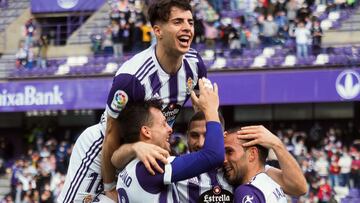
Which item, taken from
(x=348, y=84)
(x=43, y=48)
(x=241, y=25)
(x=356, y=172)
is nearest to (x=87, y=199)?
(x=356, y=172)

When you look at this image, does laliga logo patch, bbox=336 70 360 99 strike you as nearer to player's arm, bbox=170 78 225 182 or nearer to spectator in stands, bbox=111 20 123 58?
spectator in stands, bbox=111 20 123 58

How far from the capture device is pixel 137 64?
578 centimetres

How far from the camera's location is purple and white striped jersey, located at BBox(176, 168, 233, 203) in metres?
5.25

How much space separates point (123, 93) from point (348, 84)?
45.5ft

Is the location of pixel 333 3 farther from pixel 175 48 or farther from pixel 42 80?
pixel 175 48

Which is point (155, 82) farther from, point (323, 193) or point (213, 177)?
point (323, 193)

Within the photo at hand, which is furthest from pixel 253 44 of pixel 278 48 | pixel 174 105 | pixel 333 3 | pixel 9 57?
pixel 174 105

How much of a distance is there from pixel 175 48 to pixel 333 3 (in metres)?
15.3

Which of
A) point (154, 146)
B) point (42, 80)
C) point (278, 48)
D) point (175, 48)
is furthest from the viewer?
point (42, 80)

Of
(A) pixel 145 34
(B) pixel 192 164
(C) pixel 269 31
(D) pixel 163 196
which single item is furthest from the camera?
(A) pixel 145 34

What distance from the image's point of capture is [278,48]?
19.5 m

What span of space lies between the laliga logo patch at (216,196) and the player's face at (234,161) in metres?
0.08

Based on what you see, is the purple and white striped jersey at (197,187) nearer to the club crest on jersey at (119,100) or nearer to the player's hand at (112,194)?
the club crest on jersey at (119,100)

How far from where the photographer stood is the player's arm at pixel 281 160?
5219 millimetres
